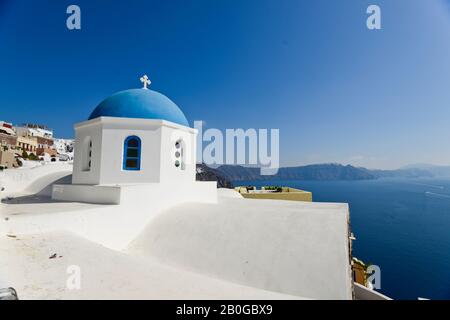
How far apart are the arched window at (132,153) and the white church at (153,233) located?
0.12 ft

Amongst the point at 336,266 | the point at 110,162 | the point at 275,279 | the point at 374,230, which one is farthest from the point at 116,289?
the point at 374,230

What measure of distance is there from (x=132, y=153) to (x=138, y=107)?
1764mm

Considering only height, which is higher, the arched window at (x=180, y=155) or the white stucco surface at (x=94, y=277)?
the arched window at (x=180, y=155)

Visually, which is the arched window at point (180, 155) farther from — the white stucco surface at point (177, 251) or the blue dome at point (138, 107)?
the white stucco surface at point (177, 251)

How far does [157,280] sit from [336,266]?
10.4 feet

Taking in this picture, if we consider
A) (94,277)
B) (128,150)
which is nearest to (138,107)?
(128,150)

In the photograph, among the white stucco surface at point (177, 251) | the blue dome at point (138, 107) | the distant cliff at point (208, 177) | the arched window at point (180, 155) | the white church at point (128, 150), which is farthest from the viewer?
the distant cliff at point (208, 177)

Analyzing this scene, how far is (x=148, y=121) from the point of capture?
8297 mm

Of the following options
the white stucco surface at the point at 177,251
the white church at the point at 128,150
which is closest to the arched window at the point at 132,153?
the white church at the point at 128,150

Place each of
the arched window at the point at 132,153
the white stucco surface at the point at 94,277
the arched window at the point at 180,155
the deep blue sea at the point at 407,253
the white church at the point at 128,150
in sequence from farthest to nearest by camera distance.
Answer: the deep blue sea at the point at 407,253 → the arched window at the point at 180,155 → the arched window at the point at 132,153 → the white church at the point at 128,150 → the white stucco surface at the point at 94,277

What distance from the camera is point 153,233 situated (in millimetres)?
6773

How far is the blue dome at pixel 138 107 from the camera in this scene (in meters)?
8.68

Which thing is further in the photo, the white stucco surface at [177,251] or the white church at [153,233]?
the white church at [153,233]
